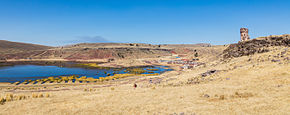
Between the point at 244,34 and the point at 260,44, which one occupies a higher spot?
the point at 244,34

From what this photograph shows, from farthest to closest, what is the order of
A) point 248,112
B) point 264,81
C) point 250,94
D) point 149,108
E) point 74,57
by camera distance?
point 74,57 < point 264,81 < point 250,94 < point 149,108 < point 248,112

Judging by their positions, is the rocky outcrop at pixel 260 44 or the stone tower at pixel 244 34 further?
the stone tower at pixel 244 34

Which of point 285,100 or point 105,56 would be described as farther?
point 105,56

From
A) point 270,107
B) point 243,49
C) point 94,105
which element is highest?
point 243,49

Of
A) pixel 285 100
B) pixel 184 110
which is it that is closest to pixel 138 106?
pixel 184 110

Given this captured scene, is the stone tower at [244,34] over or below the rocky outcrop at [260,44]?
over

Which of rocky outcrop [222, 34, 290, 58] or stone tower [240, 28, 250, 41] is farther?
stone tower [240, 28, 250, 41]

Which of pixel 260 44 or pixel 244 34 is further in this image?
pixel 244 34

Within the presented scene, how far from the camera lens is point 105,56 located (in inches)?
7141

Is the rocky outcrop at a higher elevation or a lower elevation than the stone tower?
lower

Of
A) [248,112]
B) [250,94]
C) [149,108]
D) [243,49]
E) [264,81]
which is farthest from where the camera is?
[243,49]

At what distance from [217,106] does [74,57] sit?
184040mm

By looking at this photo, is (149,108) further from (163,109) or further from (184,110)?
(184,110)

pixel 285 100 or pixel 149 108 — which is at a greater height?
pixel 285 100
